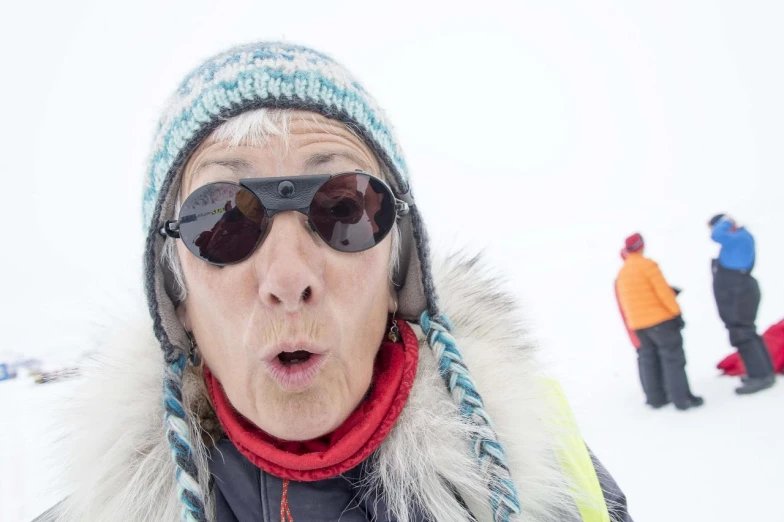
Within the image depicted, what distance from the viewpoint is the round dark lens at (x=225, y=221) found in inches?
42.8

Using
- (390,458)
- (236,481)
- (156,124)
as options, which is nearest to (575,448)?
(390,458)

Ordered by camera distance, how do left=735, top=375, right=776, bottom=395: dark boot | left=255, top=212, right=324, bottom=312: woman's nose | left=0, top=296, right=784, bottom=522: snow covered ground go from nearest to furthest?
left=255, top=212, right=324, bottom=312: woman's nose
left=0, top=296, right=784, bottom=522: snow covered ground
left=735, top=375, right=776, bottom=395: dark boot

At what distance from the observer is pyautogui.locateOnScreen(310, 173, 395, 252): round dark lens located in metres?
1.11

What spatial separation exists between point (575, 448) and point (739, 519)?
2.26 meters

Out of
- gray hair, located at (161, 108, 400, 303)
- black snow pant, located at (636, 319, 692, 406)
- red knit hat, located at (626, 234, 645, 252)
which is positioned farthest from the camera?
red knit hat, located at (626, 234, 645, 252)

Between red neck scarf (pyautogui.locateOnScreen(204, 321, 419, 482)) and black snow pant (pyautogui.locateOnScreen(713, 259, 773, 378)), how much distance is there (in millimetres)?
4570

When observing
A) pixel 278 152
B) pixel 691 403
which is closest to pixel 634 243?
pixel 691 403

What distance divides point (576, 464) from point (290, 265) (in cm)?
97

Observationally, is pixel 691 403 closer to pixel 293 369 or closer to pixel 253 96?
pixel 293 369

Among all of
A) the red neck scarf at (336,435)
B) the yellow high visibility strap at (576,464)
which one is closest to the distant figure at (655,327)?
the yellow high visibility strap at (576,464)

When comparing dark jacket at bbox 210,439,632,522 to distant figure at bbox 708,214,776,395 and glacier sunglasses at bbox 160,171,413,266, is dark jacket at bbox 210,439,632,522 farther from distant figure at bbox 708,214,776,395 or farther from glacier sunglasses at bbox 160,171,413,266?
distant figure at bbox 708,214,776,395

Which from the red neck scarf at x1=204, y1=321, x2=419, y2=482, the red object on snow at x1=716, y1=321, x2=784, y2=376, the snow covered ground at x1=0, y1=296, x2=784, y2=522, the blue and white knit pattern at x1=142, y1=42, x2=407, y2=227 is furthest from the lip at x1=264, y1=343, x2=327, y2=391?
the red object on snow at x1=716, y1=321, x2=784, y2=376

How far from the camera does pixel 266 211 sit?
3.54ft

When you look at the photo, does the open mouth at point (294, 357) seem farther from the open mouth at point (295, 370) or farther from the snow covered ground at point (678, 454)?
the snow covered ground at point (678, 454)
